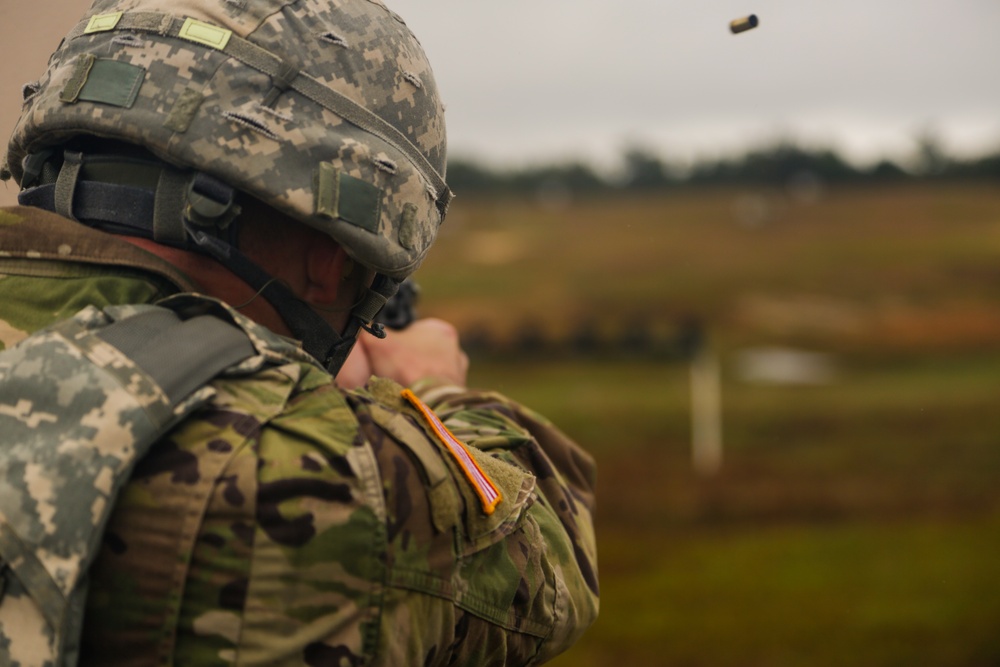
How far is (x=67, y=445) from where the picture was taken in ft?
5.25

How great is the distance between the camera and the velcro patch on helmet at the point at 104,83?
2.03 m

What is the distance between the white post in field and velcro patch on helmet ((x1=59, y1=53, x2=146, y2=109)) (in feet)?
66.2

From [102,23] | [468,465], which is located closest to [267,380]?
[468,465]

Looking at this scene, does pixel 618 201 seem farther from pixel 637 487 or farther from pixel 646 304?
pixel 637 487

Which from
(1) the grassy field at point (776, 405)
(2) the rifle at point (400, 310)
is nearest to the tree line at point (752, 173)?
(1) the grassy field at point (776, 405)

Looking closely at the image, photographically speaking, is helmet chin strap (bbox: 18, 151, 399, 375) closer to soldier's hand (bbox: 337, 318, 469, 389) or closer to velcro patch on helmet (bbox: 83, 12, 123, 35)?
velcro patch on helmet (bbox: 83, 12, 123, 35)

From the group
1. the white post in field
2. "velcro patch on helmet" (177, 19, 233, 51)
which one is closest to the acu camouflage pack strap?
"velcro patch on helmet" (177, 19, 233, 51)

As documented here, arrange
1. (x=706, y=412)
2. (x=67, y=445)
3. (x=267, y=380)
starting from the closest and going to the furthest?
(x=67, y=445) < (x=267, y=380) < (x=706, y=412)

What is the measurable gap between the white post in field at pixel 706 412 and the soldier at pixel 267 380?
19.9m

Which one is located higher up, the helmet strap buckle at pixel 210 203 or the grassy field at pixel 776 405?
the helmet strap buckle at pixel 210 203

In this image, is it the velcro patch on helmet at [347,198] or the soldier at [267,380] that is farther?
the velcro patch on helmet at [347,198]

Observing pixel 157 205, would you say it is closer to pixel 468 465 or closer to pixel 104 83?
pixel 104 83

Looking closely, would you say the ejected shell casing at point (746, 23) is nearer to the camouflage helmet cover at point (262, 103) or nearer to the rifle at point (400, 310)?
the camouflage helmet cover at point (262, 103)

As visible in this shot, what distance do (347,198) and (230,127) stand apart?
0.77 ft
